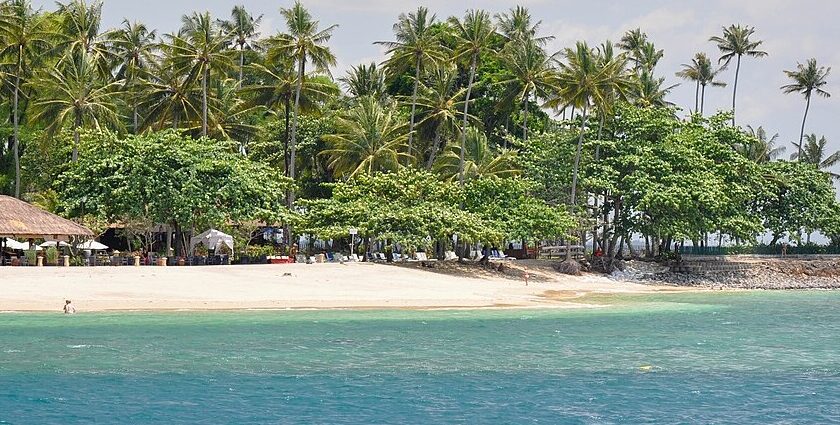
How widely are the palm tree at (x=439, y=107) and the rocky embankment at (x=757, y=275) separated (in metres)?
13.8

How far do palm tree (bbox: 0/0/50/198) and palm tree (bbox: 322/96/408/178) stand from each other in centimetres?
1686

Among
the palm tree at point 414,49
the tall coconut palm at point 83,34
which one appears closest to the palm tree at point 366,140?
the palm tree at point 414,49

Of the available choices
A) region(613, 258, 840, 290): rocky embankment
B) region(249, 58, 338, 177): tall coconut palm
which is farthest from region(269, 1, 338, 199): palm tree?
region(613, 258, 840, 290): rocky embankment

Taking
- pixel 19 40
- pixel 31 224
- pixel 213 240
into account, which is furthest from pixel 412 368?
pixel 19 40

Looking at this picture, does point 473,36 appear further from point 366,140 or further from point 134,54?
point 134,54

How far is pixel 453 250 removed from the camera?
65.3 m

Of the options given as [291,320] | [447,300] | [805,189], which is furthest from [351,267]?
[805,189]

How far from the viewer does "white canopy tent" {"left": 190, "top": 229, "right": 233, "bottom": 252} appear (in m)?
50.3

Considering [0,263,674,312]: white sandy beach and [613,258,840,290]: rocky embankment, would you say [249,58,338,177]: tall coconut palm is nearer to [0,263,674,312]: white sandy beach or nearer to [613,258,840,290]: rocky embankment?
[0,263,674,312]: white sandy beach

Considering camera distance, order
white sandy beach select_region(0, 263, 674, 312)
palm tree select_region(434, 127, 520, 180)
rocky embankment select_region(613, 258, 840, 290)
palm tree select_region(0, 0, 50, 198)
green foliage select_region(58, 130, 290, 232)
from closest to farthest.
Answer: white sandy beach select_region(0, 263, 674, 312) → green foliage select_region(58, 130, 290, 232) → palm tree select_region(0, 0, 50, 198) → rocky embankment select_region(613, 258, 840, 290) → palm tree select_region(434, 127, 520, 180)

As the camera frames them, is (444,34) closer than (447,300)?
No

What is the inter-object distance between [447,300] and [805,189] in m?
36.4

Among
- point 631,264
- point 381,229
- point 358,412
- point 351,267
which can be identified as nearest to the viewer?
point 358,412

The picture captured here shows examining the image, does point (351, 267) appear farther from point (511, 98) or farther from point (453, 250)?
point (511, 98)
